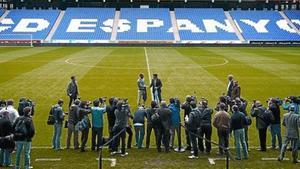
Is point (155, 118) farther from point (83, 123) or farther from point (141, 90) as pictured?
point (141, 90)

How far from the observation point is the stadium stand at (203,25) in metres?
81.4

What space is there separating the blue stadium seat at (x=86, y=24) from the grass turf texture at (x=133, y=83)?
29.6m

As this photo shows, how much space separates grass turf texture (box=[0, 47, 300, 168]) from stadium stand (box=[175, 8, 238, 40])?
3033cm

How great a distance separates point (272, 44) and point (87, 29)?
110ft

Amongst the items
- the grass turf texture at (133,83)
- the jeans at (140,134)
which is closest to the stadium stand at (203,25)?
the grass turf texture at (133,83)

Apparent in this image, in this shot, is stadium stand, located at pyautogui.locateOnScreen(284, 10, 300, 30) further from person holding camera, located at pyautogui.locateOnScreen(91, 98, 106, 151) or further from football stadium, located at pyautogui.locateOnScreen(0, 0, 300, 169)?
person holding camera, located at pyautogui.locateOnScreen(91, 98, 106, 151)

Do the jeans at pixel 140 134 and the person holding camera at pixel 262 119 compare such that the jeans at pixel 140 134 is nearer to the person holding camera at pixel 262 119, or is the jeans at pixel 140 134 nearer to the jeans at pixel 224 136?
the jeans at pixel 224 136

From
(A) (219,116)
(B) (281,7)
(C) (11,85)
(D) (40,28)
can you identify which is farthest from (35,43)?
(A) (219,116)

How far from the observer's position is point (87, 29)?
8400cm

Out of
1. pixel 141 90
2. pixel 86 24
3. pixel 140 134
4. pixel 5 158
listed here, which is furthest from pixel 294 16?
pixel 5 158

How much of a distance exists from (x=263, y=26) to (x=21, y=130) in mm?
78267

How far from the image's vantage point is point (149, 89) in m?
30.5

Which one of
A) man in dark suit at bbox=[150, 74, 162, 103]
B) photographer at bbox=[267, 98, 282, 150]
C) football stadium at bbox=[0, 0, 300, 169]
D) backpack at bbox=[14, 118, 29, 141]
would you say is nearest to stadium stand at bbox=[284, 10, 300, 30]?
football stadium at bbox=[0, 0, 300, 169]

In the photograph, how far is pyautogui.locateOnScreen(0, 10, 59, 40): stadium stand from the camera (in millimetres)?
79844
